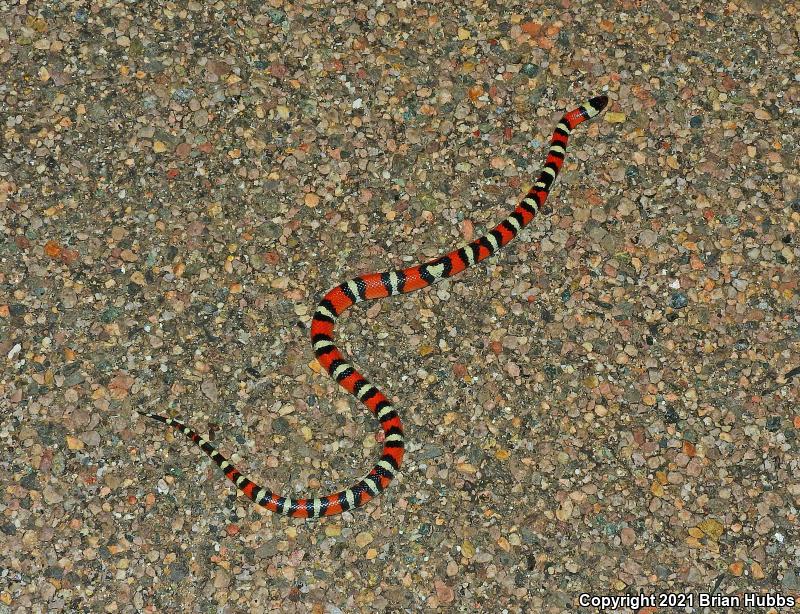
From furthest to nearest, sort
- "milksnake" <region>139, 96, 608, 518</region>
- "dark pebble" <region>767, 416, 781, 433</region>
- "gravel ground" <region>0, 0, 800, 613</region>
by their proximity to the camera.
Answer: "dark pebble" <region>767, 416, 781, 433</region>
"milksnake" <region>139, 96, 608, 518</region>
"gravel ground" <region>0, 0, 800, 613</region>

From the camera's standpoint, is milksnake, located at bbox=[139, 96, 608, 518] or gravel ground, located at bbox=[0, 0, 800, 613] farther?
milksnake, located at bbox=[139, 96, 608, 518]

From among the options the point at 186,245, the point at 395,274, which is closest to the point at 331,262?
the point at 395,274

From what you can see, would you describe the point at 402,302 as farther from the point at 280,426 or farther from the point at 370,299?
the point at 280,426

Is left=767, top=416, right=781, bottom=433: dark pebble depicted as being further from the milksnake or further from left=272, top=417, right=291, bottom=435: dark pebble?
left=272, top=417, right=291, bottom=435: dark pebble

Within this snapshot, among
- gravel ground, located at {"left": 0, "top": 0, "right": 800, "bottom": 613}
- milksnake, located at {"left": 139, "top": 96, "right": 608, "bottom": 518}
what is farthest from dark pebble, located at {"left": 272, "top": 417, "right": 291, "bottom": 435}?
milksnake, located at {"left": 139, "top": 96, "right": 608, "bottom": 518}

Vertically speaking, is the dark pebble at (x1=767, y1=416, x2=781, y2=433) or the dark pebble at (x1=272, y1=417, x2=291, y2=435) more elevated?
the dark pebble at (x1=767, y1=416, x2=781, y2=433)

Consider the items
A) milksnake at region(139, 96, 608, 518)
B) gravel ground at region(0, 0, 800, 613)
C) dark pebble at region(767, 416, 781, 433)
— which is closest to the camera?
gravel ground at region(0, 0, 800, 613)

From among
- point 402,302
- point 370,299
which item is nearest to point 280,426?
point 370,299

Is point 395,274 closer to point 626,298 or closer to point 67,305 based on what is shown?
point 626,298
